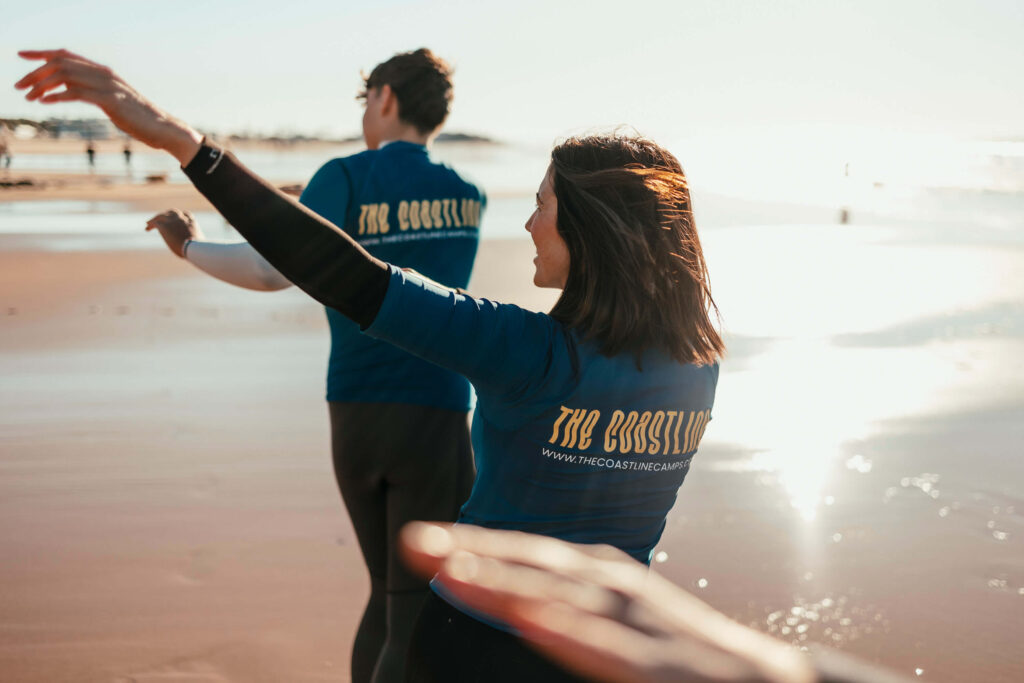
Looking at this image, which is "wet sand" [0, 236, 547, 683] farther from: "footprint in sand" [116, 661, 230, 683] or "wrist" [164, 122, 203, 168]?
"wrist" [164, 122, 203, 168]

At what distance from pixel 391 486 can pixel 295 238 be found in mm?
1361

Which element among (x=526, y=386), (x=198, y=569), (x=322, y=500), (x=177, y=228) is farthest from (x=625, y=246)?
(x=322, y=500)

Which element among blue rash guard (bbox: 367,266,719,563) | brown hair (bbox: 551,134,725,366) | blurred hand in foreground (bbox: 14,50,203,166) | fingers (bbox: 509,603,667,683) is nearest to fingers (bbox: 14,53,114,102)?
blurred hand in foreground (bbox: 14,50,203,166)

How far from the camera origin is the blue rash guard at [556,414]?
1.61 metres

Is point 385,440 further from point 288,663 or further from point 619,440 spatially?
point 288,663

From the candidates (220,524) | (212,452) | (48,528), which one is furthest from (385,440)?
(212,452)

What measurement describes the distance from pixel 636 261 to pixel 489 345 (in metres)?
0.34

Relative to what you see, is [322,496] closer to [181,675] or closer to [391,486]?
[181,675]

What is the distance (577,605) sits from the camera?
60 cm

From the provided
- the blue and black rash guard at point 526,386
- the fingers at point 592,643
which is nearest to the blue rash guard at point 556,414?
the blue and black rash guard at point 526,386

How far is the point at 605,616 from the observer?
0.60 m

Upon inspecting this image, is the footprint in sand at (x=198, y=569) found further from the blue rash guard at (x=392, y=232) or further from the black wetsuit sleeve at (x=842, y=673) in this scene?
the black wetsuit sleeve at (x=842, y=673)

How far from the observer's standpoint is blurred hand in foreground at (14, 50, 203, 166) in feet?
5.19

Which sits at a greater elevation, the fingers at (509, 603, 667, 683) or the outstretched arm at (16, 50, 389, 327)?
the outstretched arm at (16, 50, 389, 327)
